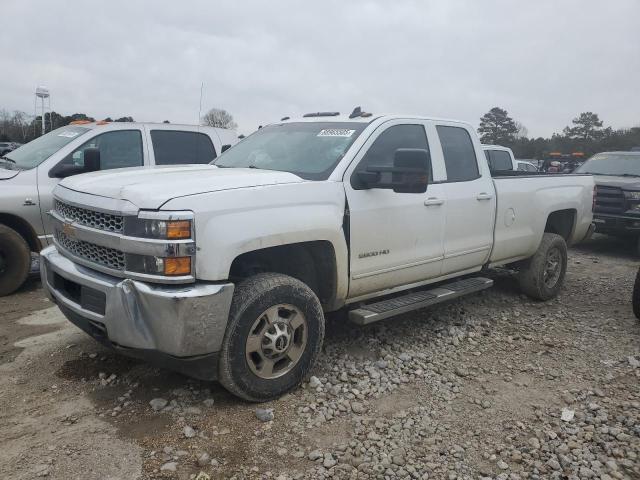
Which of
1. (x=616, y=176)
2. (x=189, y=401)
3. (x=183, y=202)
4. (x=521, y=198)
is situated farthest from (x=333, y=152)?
(x=616, y=176)

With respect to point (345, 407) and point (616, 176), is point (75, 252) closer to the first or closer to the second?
point (345, 407)

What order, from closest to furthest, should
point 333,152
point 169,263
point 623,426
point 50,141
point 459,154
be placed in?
point 169,263 < point 623,426 < point 333,152 < point 459,154 < point 50,141

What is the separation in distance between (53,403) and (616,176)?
10.0 m

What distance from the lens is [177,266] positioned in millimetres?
2926

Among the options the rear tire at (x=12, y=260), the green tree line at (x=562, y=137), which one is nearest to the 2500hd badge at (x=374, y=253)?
the rear tire at (x=12, y=260)

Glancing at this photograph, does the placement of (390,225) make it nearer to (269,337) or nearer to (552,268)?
(269,337)

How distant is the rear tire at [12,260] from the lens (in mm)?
5488

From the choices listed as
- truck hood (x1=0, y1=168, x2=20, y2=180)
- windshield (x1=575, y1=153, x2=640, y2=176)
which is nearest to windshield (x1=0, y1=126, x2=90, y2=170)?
truck hood (x1=0, y1=168, x2=20, y2=180)

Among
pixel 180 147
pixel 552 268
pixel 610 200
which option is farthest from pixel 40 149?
pixel 610 200

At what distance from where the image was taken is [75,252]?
3510mm

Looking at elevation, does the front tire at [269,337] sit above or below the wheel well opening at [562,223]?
below

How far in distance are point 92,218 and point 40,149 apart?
351 centimetres

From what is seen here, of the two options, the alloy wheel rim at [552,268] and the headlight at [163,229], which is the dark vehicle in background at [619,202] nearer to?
the alloy wheel rim at [552,268]

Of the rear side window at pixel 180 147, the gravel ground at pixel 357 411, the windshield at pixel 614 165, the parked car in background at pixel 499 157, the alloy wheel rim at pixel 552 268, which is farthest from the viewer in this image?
the parked car in background at pixel 499 157
